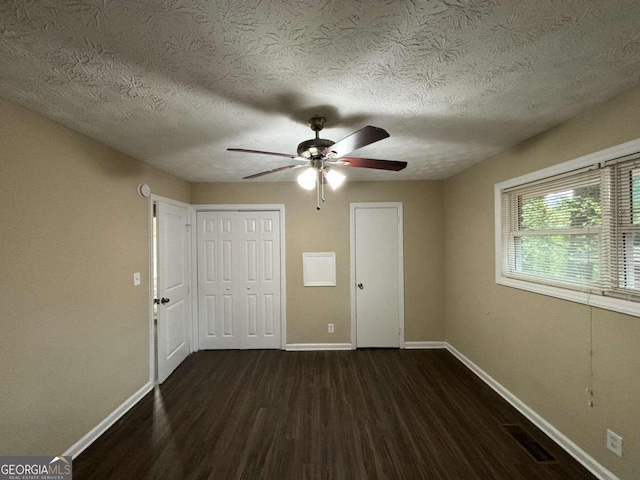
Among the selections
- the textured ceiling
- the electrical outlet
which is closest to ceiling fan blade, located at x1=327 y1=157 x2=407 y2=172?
the textured ceiling

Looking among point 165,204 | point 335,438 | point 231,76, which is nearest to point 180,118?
point 231,76

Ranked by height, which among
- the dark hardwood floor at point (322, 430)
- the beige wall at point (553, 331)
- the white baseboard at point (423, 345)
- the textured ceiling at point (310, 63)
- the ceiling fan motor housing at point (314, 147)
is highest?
the textured ceiling at point (310, 63)

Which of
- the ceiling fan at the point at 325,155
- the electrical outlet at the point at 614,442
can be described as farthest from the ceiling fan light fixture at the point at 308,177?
the electrical outlet at the point at 614,442

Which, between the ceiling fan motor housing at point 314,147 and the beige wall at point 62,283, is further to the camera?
the ceiling fan motor housing at point 314,147

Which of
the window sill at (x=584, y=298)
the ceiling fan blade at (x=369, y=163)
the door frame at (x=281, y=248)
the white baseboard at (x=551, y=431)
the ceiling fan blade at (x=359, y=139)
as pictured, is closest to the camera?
the ceiling fan blade at (x=359, y=139)

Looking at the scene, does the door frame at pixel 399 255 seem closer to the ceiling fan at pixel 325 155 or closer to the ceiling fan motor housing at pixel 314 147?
the ceiling fan at pixel 325 155

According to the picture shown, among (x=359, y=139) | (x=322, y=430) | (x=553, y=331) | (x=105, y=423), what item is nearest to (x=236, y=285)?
(x=105, y=423)

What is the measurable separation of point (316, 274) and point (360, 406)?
68.3 inches

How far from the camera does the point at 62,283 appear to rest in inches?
72.0

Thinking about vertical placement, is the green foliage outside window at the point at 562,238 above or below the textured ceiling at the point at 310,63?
below

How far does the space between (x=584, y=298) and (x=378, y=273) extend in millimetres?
2187

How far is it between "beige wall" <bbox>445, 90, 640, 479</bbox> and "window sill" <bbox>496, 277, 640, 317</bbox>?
0.17 ft

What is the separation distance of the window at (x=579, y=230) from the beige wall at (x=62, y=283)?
3.57m

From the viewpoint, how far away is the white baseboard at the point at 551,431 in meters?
1.69
